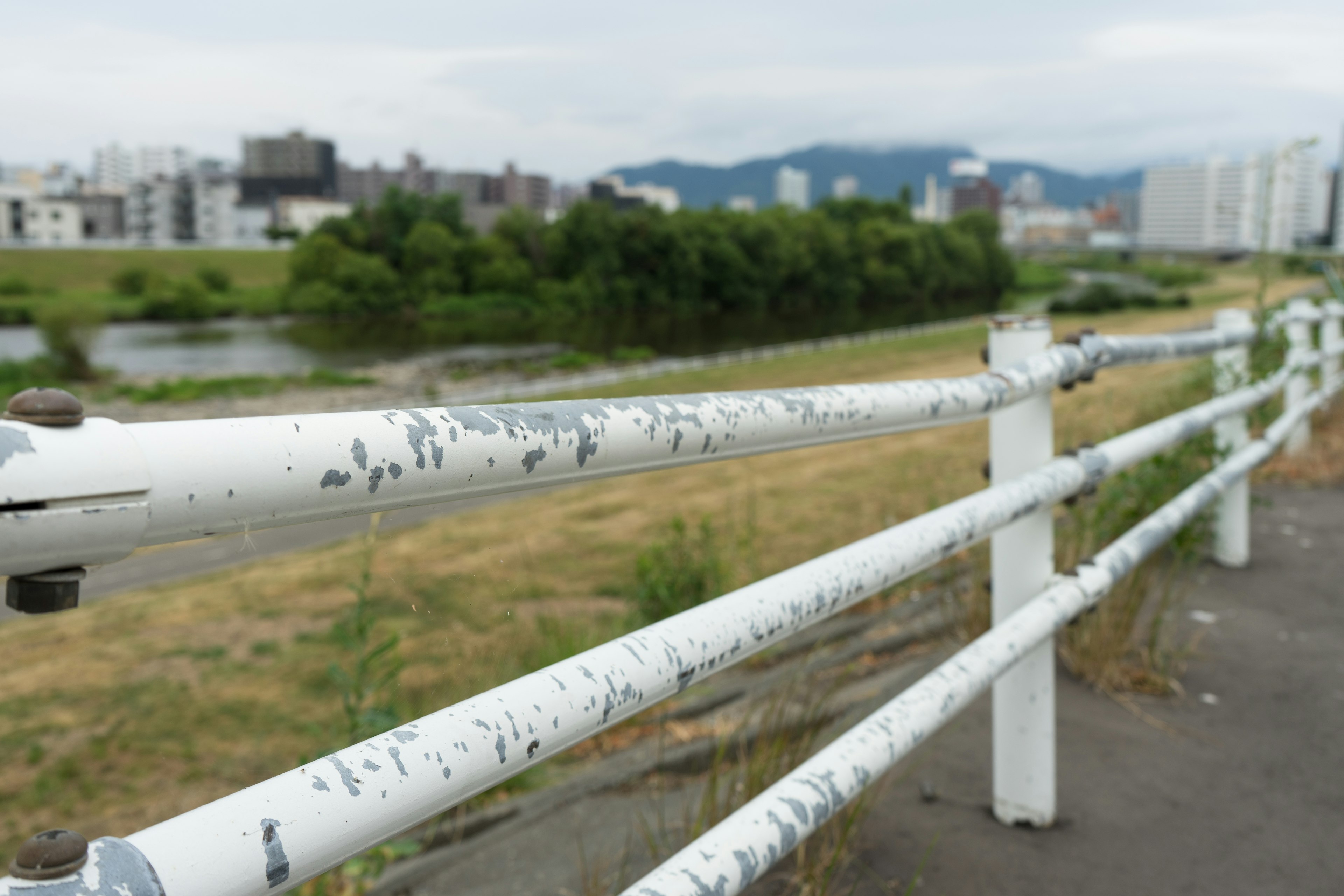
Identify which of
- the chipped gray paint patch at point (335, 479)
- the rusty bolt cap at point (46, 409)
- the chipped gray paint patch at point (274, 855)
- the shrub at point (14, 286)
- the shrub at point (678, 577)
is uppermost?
the shrub at point (14, 286)

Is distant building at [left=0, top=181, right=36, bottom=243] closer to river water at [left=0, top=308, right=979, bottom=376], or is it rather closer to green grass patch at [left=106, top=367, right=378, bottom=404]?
river water at [left=0, top=308, right=979, bottom=376]

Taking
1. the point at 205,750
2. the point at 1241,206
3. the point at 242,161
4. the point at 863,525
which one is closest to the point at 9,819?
the point at 205,750

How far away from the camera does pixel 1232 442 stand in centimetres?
363

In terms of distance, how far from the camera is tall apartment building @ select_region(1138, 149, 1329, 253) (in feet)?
14.2

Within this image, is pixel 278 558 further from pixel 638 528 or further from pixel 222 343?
pixel 222 343

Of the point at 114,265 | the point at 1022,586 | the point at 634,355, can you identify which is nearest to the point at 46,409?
the point at 1022,586

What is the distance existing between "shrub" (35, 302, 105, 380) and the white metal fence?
4612cm

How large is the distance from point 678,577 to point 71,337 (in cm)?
4804

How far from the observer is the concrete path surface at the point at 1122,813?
1853 millimetres

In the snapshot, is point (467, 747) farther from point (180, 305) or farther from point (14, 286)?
point (14, 286)

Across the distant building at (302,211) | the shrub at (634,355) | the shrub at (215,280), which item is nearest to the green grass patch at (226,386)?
the shrub at (634,355)

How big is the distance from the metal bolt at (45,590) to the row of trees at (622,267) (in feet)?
219

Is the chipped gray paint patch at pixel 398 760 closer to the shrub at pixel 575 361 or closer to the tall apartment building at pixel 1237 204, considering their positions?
the tall apartment building at pixel 1237 204

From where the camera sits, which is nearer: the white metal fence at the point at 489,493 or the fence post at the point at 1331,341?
the white metal fence at the point at 489,493
